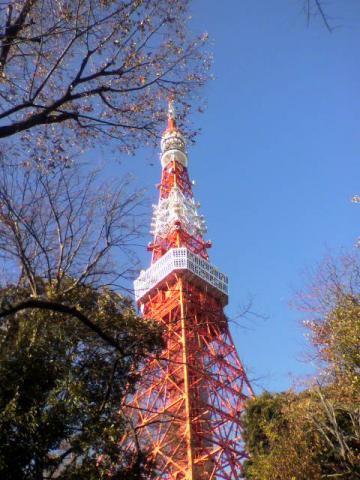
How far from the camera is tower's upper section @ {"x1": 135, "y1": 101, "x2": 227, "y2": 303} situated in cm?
2606

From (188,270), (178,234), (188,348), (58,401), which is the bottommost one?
(58,401)

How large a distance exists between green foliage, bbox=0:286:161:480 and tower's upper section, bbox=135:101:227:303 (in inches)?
671

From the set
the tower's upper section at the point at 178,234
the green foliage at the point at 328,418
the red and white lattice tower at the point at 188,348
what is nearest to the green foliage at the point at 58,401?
the green foliage at the point at 328,418

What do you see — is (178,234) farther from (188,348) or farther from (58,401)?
(58,401)

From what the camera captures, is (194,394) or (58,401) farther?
(194,394)

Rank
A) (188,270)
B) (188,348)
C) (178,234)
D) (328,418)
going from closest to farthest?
(328,418) → (188,348) → (188,270) → (178,234)

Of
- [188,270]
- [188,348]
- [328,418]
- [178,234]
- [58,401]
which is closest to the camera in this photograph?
[58,401]

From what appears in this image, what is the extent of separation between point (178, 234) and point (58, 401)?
23180 millimetres

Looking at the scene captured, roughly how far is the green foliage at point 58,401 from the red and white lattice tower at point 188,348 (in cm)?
669

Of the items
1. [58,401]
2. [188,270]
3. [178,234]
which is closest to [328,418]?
[58,401]

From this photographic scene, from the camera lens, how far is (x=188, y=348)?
67.2 ft

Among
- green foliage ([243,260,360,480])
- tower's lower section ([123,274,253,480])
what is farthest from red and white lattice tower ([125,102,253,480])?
green foliage ([243,260,360,480])

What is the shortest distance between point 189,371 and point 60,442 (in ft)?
53.7

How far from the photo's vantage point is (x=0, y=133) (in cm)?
415
